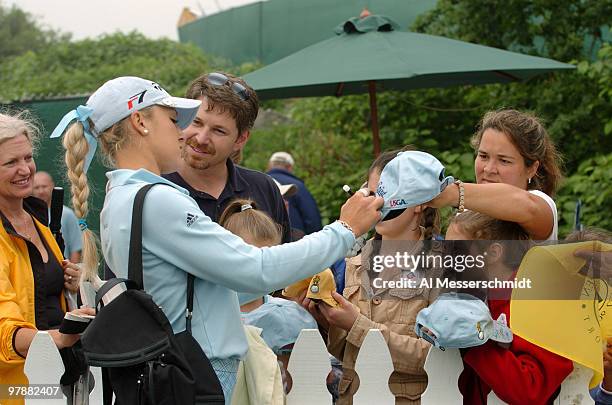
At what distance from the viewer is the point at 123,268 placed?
2.46m

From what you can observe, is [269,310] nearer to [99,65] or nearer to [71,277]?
[71,277]

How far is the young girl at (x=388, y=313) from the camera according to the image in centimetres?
307

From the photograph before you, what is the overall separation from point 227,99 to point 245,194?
1.33 feet

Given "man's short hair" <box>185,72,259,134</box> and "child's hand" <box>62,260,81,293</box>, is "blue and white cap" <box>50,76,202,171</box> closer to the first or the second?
"man's short hair" <box>185,72,259,134</box>

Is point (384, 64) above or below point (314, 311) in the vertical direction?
above

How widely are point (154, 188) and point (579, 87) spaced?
588 centimetres

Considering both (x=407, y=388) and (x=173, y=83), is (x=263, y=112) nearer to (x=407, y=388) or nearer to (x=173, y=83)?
(x=173, y=83)

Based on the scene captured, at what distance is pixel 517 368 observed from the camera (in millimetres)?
2809

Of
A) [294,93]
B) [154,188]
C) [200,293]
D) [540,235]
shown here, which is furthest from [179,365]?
[294,93]

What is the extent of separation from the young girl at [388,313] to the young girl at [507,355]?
0.20 meters

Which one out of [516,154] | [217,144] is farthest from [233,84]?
[516,154]

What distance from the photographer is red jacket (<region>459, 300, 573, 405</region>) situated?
280 cm

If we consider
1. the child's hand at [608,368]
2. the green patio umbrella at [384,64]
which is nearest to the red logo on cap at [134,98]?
the child's hand at [608,368]

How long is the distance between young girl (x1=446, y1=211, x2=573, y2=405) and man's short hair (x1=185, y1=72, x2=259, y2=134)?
1.09 m
